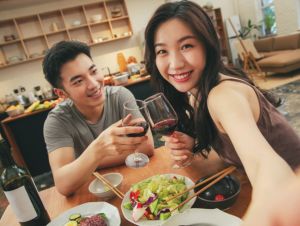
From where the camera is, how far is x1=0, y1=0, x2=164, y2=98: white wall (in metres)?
6.77

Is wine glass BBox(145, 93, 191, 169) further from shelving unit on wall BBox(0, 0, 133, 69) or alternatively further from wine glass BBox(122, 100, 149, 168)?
shelving unit on wall BBox(0, 0, 133, 69)

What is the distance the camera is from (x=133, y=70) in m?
5.00

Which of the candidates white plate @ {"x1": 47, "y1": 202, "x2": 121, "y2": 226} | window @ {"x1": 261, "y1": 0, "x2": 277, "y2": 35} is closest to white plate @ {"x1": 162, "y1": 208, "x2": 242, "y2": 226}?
white plate @ {"x1": 47, "y1": 202, "x2": 121, "y2": 226}

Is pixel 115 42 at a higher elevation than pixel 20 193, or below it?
higher

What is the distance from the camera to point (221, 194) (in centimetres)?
88

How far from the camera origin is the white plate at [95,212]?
0.92m

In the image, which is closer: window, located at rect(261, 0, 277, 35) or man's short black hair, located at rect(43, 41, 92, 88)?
man's short black hair, located at rect(43, 41, 92, 88)

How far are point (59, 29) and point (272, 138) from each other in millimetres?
6710

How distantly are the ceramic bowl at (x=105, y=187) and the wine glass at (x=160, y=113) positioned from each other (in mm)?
333

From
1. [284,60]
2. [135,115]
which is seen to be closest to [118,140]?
[135,115]

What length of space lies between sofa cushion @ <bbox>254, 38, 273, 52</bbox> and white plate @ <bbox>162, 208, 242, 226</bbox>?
24.5ft

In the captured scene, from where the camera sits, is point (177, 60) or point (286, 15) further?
point (286, 15)

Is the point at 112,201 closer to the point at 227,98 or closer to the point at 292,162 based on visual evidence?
the point at 227,98

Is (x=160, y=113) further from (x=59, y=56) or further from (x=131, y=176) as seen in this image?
(x=59, y=56)
